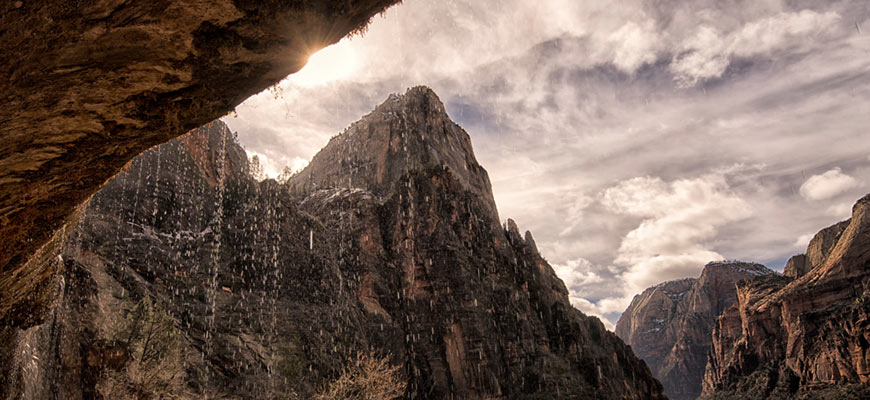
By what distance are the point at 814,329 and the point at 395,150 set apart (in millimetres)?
124680

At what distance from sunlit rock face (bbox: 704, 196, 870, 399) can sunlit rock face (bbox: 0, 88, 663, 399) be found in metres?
47.2

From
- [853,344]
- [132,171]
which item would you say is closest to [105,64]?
[132,171]

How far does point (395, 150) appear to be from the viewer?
300ft

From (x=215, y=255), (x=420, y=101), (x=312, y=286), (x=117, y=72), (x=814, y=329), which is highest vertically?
(x=420, y=101)

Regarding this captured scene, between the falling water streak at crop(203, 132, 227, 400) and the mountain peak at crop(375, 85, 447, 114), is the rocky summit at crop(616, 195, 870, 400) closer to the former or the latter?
the mountain peak at crop(375, 85, 447, 114)

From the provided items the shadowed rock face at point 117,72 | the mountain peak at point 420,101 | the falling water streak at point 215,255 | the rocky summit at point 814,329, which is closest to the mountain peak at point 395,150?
the mountain peak at point 420,101

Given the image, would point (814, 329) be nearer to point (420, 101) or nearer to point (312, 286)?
point (420, 101)

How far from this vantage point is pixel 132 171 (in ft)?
146

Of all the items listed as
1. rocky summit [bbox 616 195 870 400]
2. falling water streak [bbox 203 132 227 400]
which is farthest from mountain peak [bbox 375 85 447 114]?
rocky summit [bbox 616 195 870 400]

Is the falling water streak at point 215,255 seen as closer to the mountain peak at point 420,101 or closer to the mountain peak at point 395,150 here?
the mountain peak at point 395,150

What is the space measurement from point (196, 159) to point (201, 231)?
11.6 meters

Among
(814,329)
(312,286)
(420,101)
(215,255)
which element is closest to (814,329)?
(814,329)

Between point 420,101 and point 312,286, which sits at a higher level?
point 420,101

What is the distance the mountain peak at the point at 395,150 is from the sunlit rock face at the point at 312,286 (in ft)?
1.97
